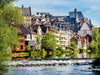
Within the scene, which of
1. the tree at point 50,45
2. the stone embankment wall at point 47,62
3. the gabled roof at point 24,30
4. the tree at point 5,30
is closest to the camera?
the tree at point 5,30

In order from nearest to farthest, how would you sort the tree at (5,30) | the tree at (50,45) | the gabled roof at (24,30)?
the tree at (5,30)
the tree at (50,45)
the gabled roof at (24,30)

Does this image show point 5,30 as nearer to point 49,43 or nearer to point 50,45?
point 50,45

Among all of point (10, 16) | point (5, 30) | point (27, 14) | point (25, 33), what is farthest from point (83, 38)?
point (5, 30)

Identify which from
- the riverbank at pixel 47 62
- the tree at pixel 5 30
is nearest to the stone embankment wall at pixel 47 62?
the riverbank at pixel 47 62

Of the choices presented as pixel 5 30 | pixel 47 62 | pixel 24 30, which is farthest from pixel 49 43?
pixel 5 30

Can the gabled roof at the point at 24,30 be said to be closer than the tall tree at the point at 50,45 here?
No

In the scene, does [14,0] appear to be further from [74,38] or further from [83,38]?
[83,38]

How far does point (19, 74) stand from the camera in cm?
3762

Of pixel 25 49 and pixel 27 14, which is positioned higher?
pixel 27 14

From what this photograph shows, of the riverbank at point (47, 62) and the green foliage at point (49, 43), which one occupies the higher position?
the green foliage at point (49, 43)

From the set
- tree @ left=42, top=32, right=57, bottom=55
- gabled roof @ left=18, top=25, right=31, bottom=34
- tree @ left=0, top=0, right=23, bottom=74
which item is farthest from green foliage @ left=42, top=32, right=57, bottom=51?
tree @ left=0, top=0, right=23, bottom=74

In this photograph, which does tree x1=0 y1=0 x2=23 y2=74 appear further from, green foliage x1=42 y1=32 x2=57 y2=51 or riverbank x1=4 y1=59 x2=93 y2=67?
green foliage x1=42 y1=32 x2=57 y2=51

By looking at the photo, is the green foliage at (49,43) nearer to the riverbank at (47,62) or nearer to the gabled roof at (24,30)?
the gabled roof at (24,30)

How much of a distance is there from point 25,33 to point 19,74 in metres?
62.3
